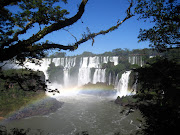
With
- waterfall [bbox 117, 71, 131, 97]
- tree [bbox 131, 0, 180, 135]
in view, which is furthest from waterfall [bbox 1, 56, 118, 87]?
tree [bbox 131, 0, 180, 135]

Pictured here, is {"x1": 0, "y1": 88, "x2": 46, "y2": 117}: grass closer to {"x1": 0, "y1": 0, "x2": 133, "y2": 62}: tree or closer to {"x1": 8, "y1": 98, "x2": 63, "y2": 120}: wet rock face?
{"x1": 8, "y1": 98, "x2": 63, "y2": 120}: wet rock face

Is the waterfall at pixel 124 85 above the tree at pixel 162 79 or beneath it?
beneath

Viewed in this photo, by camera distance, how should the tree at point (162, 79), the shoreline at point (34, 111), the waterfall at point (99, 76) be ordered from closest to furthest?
the tree at point (162, 79) < the shoreline at point (34, 111) < the waterfall at point (99, 76)

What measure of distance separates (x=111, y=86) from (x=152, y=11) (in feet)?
132

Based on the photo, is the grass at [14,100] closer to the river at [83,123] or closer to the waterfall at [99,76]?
the river at [83,123]

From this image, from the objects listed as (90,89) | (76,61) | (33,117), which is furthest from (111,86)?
(33,117)

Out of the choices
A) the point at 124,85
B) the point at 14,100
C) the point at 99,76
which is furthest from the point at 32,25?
the point at 99,76

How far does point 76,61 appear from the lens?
61000mm

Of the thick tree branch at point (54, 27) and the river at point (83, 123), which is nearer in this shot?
the thick tree branch at point (54, 27)

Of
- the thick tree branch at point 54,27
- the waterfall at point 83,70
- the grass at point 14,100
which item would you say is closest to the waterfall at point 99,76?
the waterfall at point 83,70

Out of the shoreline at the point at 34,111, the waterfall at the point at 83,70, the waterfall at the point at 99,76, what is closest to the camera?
the shoreline at the point at 34,111

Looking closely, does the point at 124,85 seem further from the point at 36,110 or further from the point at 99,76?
the point at 36,110

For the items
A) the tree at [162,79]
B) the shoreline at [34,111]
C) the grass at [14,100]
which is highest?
the tree at [162,79]

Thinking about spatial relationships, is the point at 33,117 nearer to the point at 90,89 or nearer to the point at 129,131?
the point at 129,131
